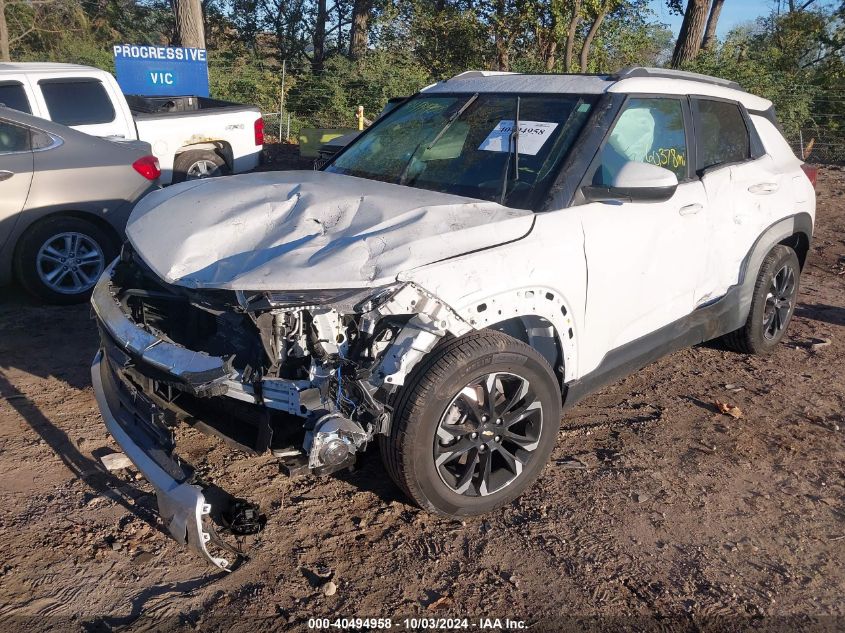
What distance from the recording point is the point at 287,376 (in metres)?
2.87

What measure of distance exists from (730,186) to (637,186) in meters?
1.36

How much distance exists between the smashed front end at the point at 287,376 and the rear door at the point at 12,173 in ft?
11.1

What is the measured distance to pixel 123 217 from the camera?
6289 millimetres

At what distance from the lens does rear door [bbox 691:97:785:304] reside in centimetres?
428

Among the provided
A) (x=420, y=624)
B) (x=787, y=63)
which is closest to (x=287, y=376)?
(x=420, y=624)

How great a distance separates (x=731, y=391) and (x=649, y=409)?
0.72 m

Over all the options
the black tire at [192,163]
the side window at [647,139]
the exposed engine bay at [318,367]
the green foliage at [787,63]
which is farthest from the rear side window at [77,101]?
the green foliage at [787,63]

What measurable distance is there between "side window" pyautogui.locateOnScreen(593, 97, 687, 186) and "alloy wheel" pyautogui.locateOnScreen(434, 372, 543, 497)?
121 cm

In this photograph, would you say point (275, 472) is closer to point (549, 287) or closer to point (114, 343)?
point (114, 343)

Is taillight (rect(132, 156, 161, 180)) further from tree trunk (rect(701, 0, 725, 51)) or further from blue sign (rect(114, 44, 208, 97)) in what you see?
tree trunk (rect(701, 0, 725, 51))

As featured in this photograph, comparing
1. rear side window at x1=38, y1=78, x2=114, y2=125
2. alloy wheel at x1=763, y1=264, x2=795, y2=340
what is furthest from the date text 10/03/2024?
rear side window at x1=38, y1=78, x2=114, y2=125

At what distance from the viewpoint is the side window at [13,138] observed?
19.1 feet

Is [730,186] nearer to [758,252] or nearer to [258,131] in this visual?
[758,252]

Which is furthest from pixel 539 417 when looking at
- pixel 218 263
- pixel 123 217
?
pixel 123 217
